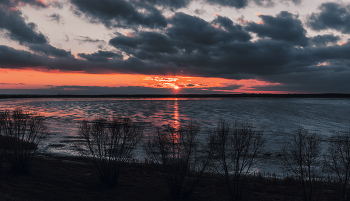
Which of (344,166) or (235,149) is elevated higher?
(235,149)

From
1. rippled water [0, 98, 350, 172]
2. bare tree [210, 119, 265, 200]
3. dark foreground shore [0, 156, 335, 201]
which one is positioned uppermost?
bare tree [210, 119, 265, 200]

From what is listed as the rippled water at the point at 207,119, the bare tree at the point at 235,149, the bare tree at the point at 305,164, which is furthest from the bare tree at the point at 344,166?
the rippled water at the point at 207,119

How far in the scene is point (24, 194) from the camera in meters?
11.6

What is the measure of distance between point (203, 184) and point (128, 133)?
652cm

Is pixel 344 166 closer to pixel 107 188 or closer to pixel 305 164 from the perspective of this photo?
pixel 305 164

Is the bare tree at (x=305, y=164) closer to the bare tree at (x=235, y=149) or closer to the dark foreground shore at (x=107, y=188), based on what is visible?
the dark foreground shore at (x=107, y=188)

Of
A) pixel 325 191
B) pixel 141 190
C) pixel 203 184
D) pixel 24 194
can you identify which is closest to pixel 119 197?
pixel 141 190

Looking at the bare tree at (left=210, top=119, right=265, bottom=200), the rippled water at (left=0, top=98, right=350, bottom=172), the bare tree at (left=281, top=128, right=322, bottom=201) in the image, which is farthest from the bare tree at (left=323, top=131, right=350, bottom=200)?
the rippled water at (left=0, top=98, right=350, bottom=172)

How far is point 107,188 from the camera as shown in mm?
13945

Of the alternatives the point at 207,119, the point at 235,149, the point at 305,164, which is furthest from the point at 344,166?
the point at 207,119

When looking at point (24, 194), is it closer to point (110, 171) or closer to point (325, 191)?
point (110, 171)

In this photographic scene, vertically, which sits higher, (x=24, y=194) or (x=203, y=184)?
(x=24, y=194)

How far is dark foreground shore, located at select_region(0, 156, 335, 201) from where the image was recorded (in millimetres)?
12273

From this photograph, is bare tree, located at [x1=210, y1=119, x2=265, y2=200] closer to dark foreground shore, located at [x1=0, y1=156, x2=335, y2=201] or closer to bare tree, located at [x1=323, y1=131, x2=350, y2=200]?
dark foreground shore, located at [x1=0, y1=156, x2=335, y2=201]
